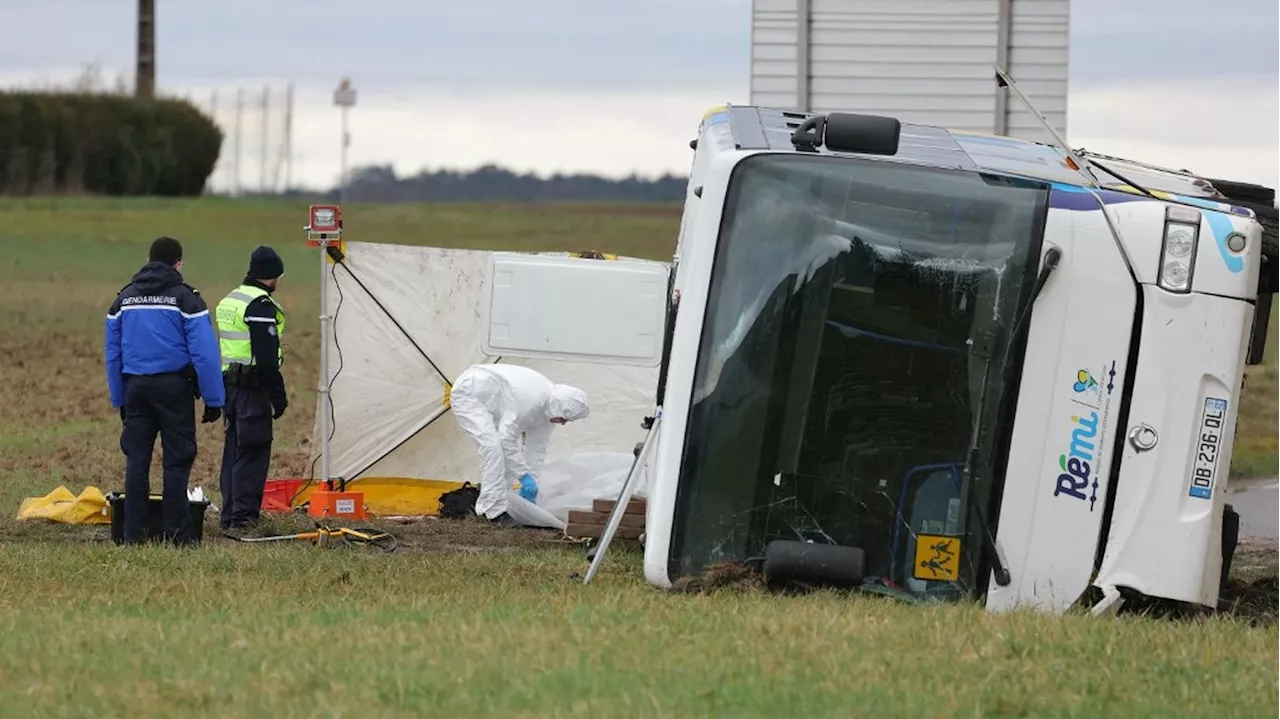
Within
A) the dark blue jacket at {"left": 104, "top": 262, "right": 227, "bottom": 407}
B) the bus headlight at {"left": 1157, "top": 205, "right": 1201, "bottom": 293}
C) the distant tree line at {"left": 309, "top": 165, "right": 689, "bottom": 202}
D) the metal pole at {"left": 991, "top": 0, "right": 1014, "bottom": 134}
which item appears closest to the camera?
the bus headlight at {"left": 1157, "top": 205, "right": 1201, "bottom": 293}

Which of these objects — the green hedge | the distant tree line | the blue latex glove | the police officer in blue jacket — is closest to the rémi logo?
the police officer in blue jacket

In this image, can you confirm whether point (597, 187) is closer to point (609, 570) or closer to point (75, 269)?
point (75, 269)

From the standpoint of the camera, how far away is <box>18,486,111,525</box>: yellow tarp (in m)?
12.3

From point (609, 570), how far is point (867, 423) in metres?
2.35

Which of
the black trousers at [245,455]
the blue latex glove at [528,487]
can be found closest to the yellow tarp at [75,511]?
the black trousers at [245,455]

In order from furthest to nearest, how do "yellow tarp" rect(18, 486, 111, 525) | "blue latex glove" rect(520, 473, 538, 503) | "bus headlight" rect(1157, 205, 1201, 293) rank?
1. "blue latex glove" rect(520, 473, 538, 503)
2. "yellow tarp" rect(18, 486, 111, 525)
3. "bus headlight" rect(1157, 205, 1201, 293)

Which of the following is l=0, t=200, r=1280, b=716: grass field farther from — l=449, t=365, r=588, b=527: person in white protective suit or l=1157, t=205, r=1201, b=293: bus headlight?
l=449, t=365, r=588, b=527: person in white protective suit

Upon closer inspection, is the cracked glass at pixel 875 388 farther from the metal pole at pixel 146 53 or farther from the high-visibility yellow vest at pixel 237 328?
the metal pole at pixel 146 53

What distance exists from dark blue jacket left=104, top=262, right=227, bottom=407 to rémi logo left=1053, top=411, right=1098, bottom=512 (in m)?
5.40

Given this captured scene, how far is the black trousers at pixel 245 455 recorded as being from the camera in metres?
12.6

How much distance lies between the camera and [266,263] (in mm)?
12594

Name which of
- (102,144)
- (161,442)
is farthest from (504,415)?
(102,144)

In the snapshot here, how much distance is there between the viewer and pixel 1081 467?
25.3 feet

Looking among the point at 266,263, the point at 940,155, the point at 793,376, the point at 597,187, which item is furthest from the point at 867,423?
the point at 597,187
